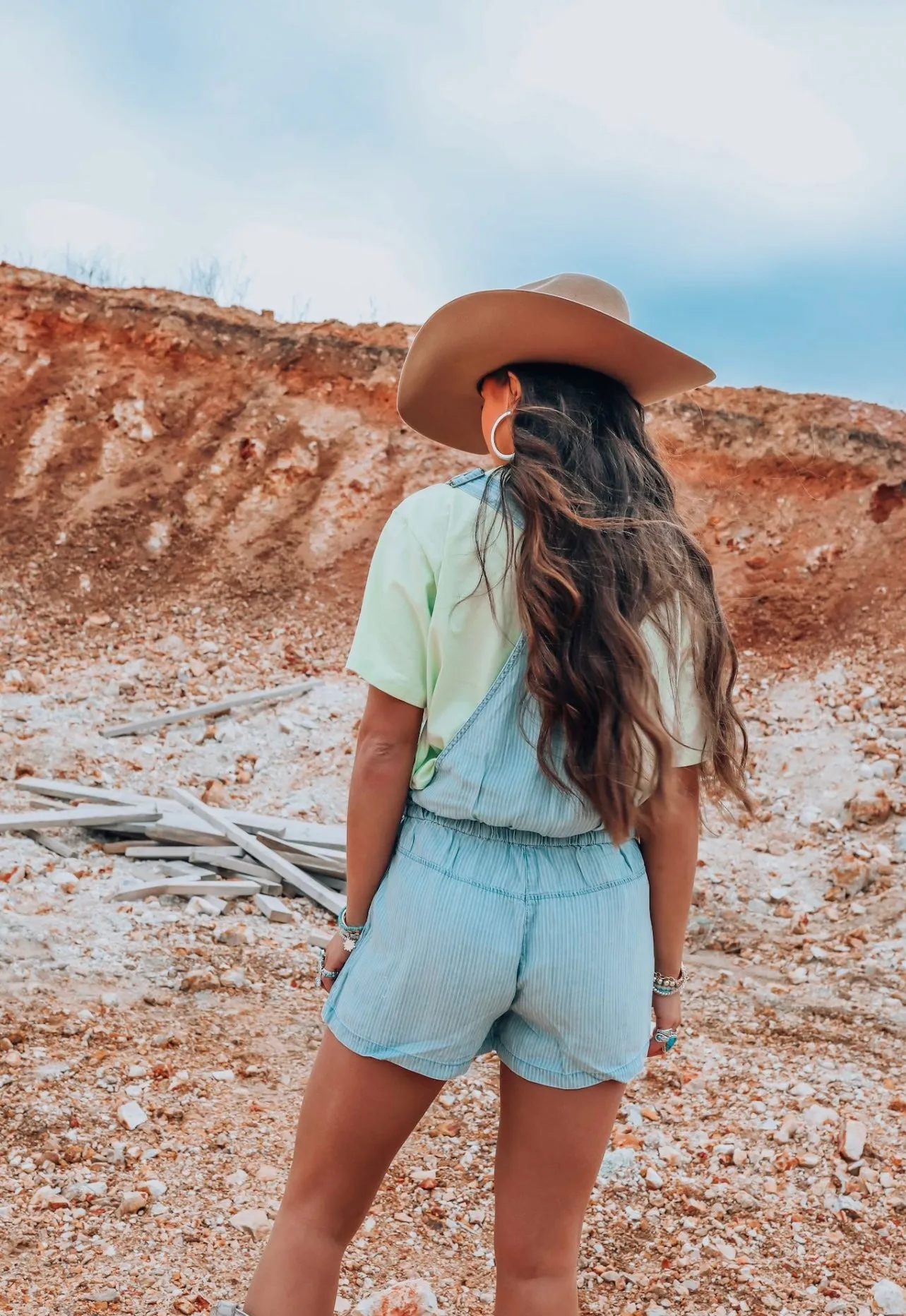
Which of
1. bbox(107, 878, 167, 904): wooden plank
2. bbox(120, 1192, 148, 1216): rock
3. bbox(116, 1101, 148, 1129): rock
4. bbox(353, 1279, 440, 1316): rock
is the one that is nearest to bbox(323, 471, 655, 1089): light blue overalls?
bbox(353, 1279, 440, 1316): rock

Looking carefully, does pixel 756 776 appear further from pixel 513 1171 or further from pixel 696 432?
pixel 513 1171

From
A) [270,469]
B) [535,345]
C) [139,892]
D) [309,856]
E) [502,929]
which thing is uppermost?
[270,469]

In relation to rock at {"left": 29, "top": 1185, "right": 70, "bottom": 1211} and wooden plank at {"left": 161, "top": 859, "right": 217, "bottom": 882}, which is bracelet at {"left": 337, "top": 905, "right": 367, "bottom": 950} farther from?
wooden plank at {"left": 161, "top": 859, "right": 217, "bottom": 882}

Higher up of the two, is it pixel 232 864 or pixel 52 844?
pixel 232 864

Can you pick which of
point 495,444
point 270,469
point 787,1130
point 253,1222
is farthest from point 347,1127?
point 270,469

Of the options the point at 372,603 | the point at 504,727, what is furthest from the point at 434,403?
the point at 504,727

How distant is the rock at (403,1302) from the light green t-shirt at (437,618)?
1636 millimetres

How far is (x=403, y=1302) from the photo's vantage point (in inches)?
99.3

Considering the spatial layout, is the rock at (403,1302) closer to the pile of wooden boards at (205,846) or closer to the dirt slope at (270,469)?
the pile of wooden boards at (205,846)

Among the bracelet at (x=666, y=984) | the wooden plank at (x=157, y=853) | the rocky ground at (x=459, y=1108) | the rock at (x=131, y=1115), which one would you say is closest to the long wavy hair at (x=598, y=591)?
the bracelet at (x=666, y=984)

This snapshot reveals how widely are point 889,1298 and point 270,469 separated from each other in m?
10.8

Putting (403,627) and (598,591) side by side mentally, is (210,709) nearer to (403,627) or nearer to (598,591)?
(403,627)

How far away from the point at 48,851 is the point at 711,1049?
3849mm

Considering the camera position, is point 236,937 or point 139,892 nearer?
point 236,937
